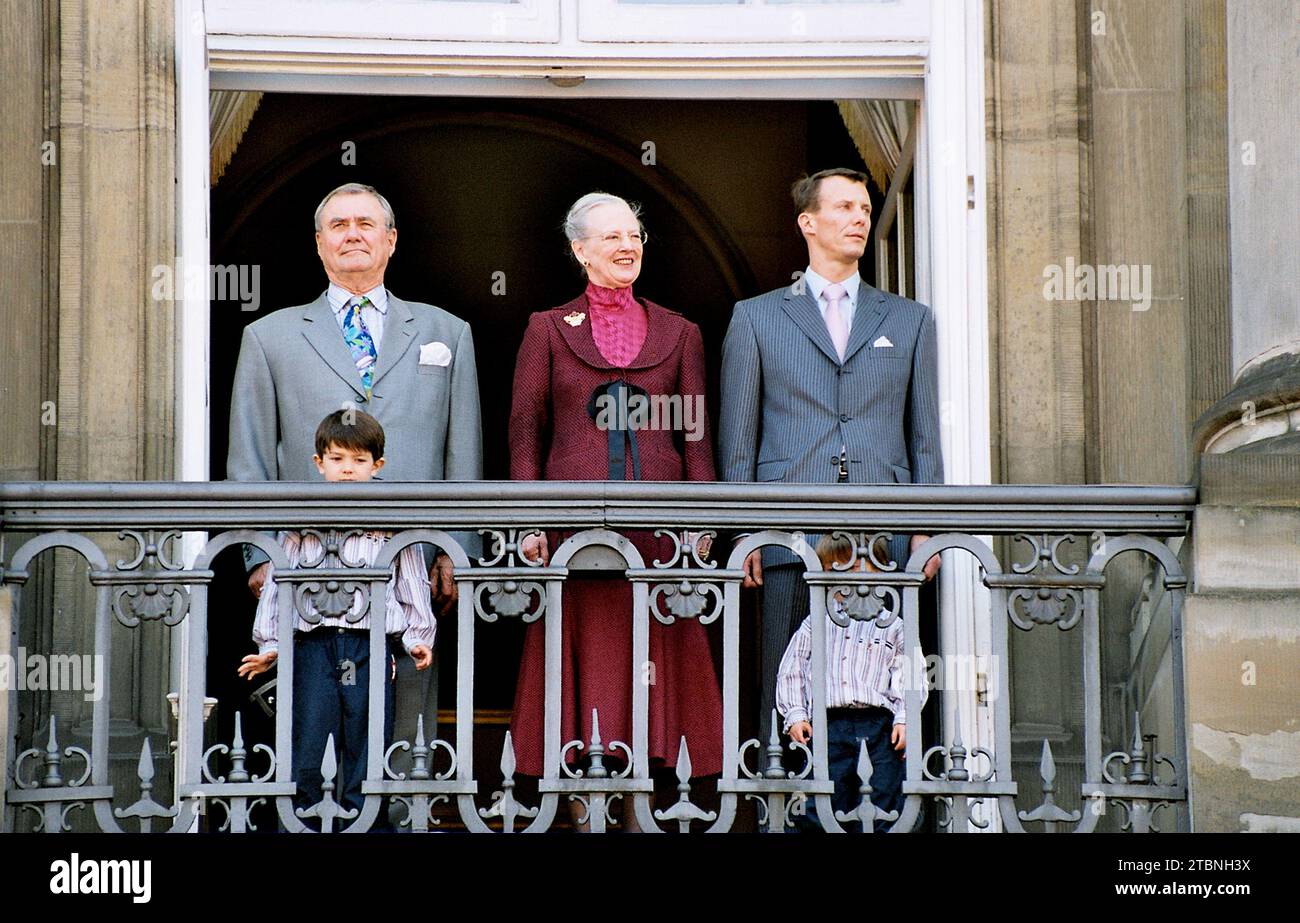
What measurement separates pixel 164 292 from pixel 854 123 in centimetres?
296

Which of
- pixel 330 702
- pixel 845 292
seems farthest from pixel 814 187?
pixel 330 702

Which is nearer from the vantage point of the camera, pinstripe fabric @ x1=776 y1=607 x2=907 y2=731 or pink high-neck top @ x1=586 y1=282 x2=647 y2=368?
pinstripe fabric @ x1=776 y1=607 x2=907 y2=731

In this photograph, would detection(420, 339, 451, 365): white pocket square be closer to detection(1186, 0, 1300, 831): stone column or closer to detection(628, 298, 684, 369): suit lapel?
detection(628, 298, 684, 369): suit lapel

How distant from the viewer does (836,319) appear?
313 inches

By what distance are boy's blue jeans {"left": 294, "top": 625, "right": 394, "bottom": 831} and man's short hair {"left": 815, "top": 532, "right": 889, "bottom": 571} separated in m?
1.27

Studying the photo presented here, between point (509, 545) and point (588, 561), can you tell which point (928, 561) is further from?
point (509, 545)

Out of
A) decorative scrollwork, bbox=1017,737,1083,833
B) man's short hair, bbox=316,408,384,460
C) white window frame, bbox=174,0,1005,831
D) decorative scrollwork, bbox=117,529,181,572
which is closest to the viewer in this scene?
decorative scrollwork, bbox=1017,737,1083,833

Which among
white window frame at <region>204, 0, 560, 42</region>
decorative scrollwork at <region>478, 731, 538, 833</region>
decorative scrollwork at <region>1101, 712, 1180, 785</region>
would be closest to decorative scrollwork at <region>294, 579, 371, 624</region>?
decorative scrollwork at <region>478, 731, 538, 833</region>

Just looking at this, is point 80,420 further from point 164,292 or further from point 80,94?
point 80,94

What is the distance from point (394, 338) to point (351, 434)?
1.92 feet

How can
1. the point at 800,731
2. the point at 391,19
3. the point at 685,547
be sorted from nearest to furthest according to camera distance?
the point at 685,547 → the point at 800,731 → the point at 391,19

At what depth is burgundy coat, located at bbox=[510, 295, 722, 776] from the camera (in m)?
7.56

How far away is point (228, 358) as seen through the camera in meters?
12.6
